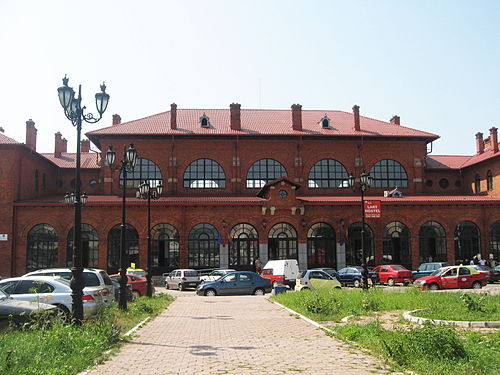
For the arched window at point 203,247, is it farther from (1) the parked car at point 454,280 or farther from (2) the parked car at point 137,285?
(1) the parked car at point 454,280

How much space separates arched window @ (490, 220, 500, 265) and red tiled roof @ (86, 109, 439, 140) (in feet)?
29.9

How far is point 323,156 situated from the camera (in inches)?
1710

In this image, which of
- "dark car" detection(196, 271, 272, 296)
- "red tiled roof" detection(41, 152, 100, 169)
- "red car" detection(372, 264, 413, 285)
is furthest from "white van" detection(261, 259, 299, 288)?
"red tiled roof" detection(41, 152, 100, 169)

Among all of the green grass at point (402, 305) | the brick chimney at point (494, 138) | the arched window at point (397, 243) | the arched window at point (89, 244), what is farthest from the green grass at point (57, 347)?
the brick chimney at point (494, 138)

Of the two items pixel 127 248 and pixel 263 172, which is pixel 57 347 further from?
pixel 263 172

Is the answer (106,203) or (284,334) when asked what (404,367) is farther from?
(106,203)

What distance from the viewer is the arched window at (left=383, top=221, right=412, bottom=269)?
3950 cm

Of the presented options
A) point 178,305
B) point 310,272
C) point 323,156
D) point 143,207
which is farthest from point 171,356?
point 323,156

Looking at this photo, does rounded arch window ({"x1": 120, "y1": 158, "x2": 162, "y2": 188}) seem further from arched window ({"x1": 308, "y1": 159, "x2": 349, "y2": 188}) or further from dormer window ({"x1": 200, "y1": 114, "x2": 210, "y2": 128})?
arched window ({"x1": 308, "y1": 159, "x2": 349, "y2": 188})

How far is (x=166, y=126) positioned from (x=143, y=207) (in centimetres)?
916

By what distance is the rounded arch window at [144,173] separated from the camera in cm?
4181

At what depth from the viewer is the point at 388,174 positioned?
143 ft

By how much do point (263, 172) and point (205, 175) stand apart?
4.78m

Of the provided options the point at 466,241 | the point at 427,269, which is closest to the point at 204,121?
the point at 427,269
